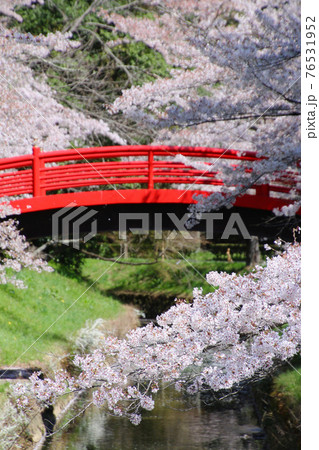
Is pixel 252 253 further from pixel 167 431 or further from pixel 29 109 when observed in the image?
pixel 167 431

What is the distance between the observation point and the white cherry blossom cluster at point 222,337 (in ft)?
16.2

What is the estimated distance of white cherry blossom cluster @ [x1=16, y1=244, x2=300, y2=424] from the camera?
4.95 meters

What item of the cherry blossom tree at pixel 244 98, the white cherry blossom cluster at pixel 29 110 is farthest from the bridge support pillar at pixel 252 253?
the white cherry blossom cluster at pixel 29 110

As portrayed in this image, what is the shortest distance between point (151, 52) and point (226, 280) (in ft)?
28.8

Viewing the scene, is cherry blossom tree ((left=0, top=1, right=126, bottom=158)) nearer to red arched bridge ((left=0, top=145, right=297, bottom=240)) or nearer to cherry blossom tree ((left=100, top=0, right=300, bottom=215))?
red arched bridge ((left=0, top=145, right=297, bottom=240))

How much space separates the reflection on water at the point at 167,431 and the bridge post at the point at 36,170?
348 centimetres

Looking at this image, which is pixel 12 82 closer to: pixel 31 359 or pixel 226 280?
pixel 31 359

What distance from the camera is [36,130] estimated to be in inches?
386

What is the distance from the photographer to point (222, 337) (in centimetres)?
502

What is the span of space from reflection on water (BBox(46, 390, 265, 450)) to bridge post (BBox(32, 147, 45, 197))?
3.48m

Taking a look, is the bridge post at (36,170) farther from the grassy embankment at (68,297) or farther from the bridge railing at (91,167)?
the grassy embankment at (68,297)

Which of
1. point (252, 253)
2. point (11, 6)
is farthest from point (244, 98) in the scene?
point (252, 253)
